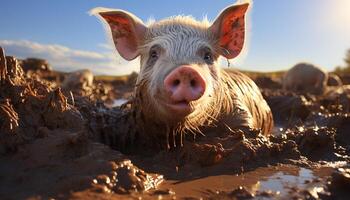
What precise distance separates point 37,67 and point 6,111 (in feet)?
81.0

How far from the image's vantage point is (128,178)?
3328mm

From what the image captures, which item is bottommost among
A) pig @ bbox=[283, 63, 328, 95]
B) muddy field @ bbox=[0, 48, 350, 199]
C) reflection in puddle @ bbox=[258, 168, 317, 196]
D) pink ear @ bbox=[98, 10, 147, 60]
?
pig @ bbox=[283, 63, 328, 95]

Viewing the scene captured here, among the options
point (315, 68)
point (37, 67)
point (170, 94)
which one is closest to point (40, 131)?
point (170, 94)

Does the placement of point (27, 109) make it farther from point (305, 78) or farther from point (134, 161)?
point (305, 78)

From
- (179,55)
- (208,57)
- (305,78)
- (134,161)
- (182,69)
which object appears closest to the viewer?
(182,69)

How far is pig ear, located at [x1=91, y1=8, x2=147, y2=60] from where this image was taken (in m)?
5.49

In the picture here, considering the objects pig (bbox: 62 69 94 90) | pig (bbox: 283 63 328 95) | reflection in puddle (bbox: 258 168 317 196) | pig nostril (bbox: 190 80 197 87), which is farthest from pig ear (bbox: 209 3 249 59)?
pig (bbox: 283 63 328 95)

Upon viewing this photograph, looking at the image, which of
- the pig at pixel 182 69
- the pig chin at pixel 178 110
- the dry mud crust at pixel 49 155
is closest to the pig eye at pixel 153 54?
the pig at pixel 182 69

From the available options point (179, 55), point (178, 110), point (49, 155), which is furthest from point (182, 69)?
point (49, 155)

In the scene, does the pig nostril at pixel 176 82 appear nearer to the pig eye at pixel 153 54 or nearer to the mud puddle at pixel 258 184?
the mud puddle at pixel 258 184

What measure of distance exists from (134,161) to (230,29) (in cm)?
207

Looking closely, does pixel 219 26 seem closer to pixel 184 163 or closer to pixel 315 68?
pixel 184 163

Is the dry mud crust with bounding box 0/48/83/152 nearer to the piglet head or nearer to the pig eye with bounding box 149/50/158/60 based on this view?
the piglet head

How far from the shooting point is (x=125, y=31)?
5.68 meters
